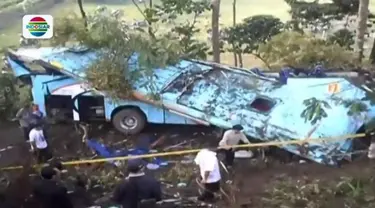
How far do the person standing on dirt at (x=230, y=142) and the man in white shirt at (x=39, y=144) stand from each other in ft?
7.34

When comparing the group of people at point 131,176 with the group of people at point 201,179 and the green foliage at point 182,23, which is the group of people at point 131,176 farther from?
the green foliage at point 182,23

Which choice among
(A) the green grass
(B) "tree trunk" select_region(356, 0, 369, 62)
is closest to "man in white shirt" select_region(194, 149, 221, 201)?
(A) the green grass

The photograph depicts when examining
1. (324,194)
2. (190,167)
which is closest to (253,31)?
(190,167)

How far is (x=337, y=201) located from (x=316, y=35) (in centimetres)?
426

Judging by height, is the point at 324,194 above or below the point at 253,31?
below

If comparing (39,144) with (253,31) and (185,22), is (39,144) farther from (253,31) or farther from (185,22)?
(253,31)

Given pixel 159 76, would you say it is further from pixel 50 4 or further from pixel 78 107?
pixel 50 4

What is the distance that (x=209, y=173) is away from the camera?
23.4 feet

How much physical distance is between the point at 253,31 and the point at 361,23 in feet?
5.55

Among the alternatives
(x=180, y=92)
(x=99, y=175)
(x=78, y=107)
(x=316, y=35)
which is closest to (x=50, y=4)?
(x=78, y=107)

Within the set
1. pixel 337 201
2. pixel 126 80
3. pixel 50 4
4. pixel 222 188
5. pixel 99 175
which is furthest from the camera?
pixel 50 4

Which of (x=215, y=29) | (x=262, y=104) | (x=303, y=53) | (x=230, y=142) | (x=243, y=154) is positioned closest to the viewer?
(x=230, y=142)

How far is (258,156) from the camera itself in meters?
8.84

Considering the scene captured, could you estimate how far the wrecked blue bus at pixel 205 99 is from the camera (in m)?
8.77
